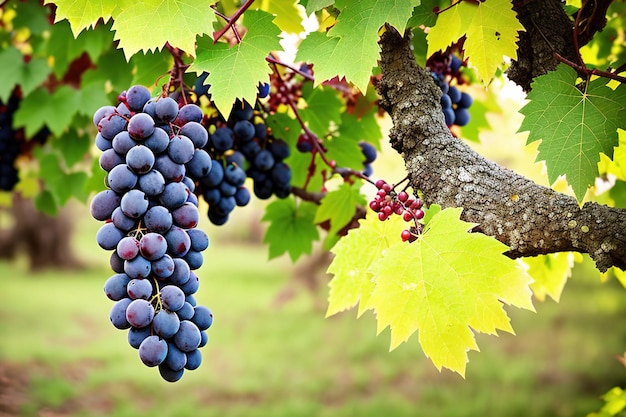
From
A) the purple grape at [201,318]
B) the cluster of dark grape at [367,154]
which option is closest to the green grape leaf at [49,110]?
the cluster of dark grape at [367,154]

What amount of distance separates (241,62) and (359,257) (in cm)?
40

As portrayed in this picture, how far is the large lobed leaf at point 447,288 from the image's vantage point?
0.89 metres

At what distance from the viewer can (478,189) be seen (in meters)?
1.01

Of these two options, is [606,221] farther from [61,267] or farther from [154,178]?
[61,267]

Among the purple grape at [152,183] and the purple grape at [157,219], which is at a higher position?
the purple grape at [152,183]

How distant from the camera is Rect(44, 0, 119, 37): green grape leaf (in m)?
1.01

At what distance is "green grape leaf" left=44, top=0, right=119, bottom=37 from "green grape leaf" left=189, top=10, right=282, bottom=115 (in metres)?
0.16

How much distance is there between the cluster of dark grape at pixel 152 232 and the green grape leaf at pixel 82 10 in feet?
0.54

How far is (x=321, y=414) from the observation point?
16.1 ft

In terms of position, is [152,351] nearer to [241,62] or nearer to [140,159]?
[140,159]

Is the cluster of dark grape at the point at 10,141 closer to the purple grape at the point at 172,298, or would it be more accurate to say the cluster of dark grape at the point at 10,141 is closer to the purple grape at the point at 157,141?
the purple grape at the point at 157,141

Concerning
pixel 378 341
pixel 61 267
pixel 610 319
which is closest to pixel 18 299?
pixel 61 267

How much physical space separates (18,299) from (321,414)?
4630 mm

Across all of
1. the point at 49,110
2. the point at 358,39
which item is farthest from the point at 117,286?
the point at 49,110
